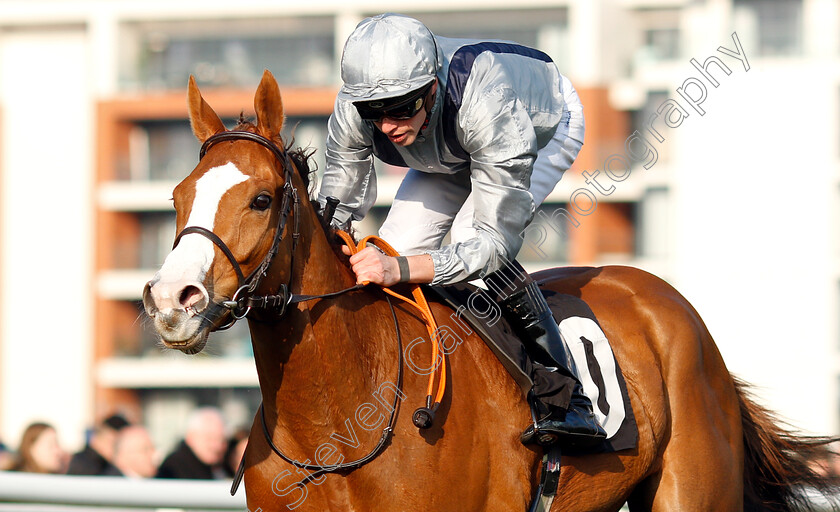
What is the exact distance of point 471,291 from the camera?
3.51m

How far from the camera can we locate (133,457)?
21.9 ft

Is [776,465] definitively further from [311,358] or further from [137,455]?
[137,455]

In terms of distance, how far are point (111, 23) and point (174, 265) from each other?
25.5m

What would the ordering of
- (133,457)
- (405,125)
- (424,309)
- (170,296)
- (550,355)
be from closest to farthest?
(170,296) → (405,125) → (424,309) → (550,355) → (133,457)

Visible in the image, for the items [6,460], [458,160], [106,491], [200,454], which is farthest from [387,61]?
[6,460]

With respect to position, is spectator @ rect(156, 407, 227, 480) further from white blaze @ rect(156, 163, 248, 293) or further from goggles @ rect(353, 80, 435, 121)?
white blaze @ rect(156, 163, 248, 293)

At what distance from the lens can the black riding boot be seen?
3.31m

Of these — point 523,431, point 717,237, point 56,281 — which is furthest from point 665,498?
point 56,281

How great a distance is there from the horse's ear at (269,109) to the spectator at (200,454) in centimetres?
386

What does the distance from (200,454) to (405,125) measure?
3.91 metres

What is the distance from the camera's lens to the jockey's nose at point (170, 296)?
8.20 feet

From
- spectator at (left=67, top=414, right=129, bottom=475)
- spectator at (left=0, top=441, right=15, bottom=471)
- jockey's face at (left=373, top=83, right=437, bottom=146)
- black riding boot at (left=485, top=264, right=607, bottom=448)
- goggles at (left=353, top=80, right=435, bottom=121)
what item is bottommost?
spectator at (left=0, top=441, right=15, bottom=471)

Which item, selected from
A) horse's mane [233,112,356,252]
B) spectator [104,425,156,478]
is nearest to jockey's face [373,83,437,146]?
horse's mane [233,112,356,252]

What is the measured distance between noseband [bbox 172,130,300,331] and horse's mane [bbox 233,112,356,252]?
0.15ft
